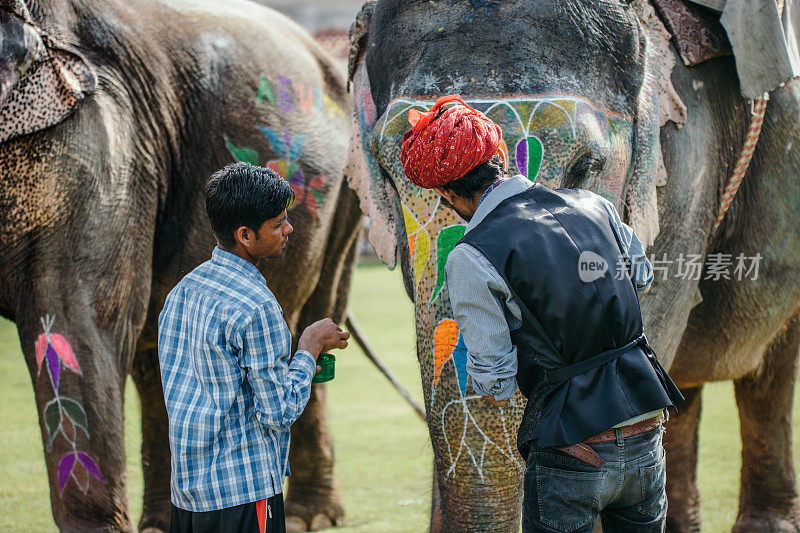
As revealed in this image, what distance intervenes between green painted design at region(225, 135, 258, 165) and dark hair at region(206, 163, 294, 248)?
1662 millimetres

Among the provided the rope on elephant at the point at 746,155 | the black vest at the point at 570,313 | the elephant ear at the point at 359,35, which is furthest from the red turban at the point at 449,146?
the rope on elephant at the point at 746,155

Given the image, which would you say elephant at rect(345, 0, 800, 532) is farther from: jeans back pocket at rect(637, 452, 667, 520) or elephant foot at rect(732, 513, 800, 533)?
elephant foot at rect(732, 513, 800, 533)

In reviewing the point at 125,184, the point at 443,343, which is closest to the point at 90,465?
the point at 125,184

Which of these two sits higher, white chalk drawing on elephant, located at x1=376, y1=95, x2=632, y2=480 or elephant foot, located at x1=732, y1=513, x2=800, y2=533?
white chalk drawing on elephant, located at x1=376, y1=95, x2=632, y2=480

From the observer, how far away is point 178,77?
3701 millimetres

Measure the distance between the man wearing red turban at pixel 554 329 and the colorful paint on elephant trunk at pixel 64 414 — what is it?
1525 mm

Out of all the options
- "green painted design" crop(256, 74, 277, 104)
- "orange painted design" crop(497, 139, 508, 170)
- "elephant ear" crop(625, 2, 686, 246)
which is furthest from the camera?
"green painted design" crop(256, 74, 277, 104)

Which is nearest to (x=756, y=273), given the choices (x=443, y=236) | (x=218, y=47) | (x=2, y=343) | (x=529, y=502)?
(x=443, y=236)

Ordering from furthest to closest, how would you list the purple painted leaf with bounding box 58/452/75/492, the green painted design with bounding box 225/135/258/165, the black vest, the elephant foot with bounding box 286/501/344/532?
the elephant foot with bounding box 286/501/344/532, the green painted design with bounding box 225/135/258/165, the purple painted leaf with bounding box 58/452/75/492, the black vest

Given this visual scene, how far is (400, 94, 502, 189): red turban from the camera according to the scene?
2045 mm

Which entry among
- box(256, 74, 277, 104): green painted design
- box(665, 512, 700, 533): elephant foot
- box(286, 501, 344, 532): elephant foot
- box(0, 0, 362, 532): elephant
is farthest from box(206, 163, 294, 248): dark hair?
box(665, 512, 700, 533): elephant foot

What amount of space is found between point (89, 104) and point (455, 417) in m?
1.68

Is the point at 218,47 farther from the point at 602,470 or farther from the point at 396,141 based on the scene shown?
the point at 602,470

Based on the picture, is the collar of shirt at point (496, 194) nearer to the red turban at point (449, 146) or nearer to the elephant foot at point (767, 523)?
the red turban at point (449, 146)
